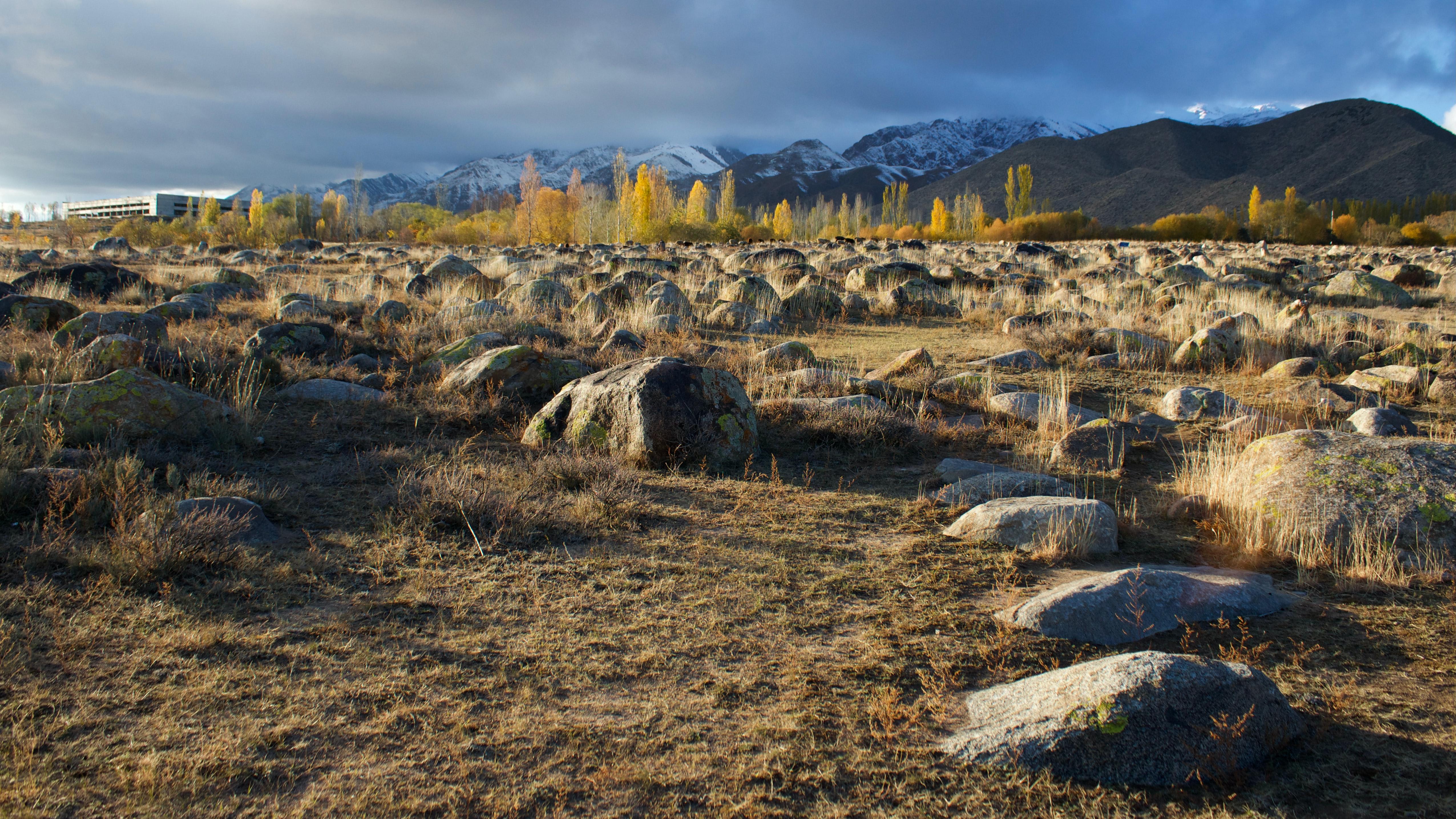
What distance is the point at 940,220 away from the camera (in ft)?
230

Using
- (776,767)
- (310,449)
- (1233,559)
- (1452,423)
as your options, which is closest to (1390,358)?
(1452,423)

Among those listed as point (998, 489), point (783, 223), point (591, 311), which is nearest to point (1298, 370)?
point (998, 489)

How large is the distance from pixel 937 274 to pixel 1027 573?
47.8 feet

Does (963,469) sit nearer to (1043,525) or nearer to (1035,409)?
(1043,525)

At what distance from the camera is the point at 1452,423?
6.39 meters

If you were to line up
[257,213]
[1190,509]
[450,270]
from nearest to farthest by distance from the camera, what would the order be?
[1190,509]
[450,270]
[257,213]

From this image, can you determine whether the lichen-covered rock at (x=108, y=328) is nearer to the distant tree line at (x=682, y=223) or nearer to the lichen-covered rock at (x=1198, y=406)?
the lichen-covered rock at (x=1198, y=406)

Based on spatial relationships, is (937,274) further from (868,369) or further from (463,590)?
(463,590)

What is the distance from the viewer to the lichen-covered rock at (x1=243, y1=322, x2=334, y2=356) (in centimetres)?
766

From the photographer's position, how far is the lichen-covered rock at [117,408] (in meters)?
4.75

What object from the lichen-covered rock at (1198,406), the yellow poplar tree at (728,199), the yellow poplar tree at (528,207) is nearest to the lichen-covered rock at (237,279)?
the lichen-covered rock at (1198,406)

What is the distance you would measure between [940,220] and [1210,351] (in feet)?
214

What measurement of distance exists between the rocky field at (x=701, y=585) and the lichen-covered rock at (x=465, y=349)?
10 centimetres

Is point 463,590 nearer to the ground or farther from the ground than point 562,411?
nearer to the ground
